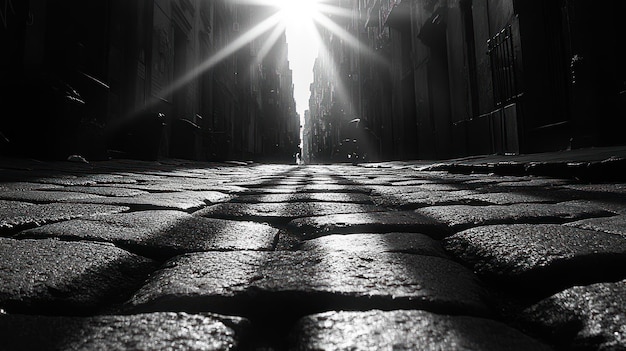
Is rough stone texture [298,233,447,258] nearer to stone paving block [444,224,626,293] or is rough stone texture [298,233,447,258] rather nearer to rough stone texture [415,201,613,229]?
stone paving block [444,224,626,293]

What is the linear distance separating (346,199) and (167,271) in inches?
66.1

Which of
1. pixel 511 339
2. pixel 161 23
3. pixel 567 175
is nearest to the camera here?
pixel 511 339

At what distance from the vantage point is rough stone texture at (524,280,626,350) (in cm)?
60

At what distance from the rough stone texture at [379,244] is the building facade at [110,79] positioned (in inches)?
220

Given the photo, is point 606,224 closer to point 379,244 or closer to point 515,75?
point 379,244

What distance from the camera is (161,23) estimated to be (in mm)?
10680

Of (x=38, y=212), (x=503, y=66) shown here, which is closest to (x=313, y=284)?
(x=38, y=212)

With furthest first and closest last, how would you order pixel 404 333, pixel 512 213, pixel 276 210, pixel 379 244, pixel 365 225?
pixel 276 210 < pixel 512 213 < pixel 365 225 < pixel 379 244 < pixel 404 333

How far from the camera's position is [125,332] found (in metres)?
0.62

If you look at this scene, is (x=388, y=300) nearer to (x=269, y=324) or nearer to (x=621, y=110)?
(x=269, y=324)

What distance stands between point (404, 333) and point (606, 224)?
1.04m

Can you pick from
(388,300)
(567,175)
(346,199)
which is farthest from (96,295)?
(567,175)

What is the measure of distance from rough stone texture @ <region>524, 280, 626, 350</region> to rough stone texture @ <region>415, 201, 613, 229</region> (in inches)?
27.4

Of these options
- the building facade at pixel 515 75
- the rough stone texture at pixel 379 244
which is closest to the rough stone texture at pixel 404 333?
the rough stone texture at pixel 379 244
